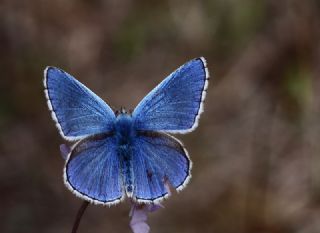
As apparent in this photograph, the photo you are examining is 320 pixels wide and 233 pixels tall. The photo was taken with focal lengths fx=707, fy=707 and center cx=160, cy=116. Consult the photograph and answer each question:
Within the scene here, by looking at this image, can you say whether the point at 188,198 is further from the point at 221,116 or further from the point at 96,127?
the point at 96,127

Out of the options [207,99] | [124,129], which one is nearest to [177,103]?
[124,129]

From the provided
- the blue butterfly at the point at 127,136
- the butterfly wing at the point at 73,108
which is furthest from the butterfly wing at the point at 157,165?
the butterfly wing at the point at 73,108

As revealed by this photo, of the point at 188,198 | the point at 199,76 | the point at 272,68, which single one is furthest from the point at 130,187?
the point at 272,68

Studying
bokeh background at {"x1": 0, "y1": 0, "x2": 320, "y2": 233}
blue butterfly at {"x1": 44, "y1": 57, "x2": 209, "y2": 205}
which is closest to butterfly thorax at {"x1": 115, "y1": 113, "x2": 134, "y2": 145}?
blue butterfly at {"x1": 44, "y1": 57, "x2": 209, "y2": 205}

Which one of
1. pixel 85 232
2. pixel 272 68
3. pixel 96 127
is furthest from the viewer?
pixel 272 68

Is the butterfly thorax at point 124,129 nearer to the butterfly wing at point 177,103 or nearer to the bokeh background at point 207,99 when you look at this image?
the butterfly wing at point 177,103
